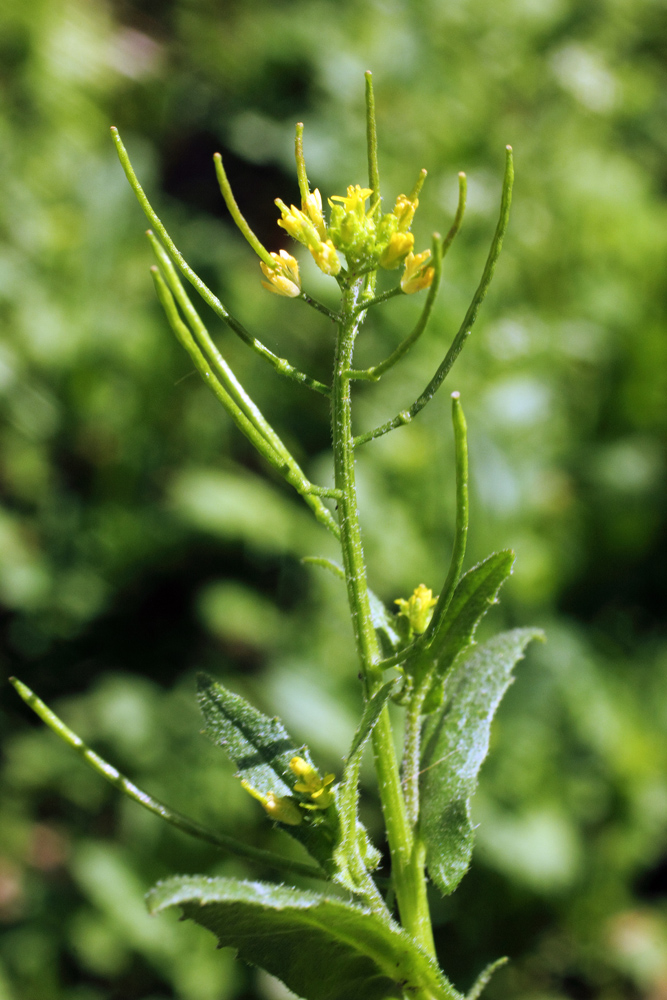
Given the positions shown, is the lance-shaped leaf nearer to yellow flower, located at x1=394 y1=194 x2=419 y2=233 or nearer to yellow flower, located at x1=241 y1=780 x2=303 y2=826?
yellow flower, located at x1=241 y1=780 x2=303 y2=826

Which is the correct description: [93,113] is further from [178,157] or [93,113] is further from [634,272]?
[634,272]

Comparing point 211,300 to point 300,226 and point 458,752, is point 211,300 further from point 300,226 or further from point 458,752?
point 458,752

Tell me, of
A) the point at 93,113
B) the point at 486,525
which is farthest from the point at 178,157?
the point at 486,525

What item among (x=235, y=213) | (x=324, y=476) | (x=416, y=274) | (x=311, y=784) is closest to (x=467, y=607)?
(x=311, y=784)

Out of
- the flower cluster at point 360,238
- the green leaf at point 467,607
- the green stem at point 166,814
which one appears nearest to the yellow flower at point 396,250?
the flower cluster at point 360,238

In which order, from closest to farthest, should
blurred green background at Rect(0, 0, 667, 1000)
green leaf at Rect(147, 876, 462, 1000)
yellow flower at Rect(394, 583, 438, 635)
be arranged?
1. green leaf at Rect(147, 876, 462, 1000)
2. yellow flower at Rect(394, 583, 438, 635)
3. blurred green background at Rect(0, 0, 667, 1000)

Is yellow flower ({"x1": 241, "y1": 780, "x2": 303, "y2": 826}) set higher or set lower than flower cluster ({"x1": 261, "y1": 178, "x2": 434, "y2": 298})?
lower

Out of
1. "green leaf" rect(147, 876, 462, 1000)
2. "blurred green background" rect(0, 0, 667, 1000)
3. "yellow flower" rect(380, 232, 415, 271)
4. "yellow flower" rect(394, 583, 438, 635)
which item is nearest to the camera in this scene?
"green leaf" rect(147, 876, 462, 1000)

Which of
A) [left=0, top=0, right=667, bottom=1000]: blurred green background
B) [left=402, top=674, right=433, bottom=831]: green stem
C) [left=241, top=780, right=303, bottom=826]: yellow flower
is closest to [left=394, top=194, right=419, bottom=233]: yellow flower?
[left=402, top=674, right=433, bottom=831]: green stem
